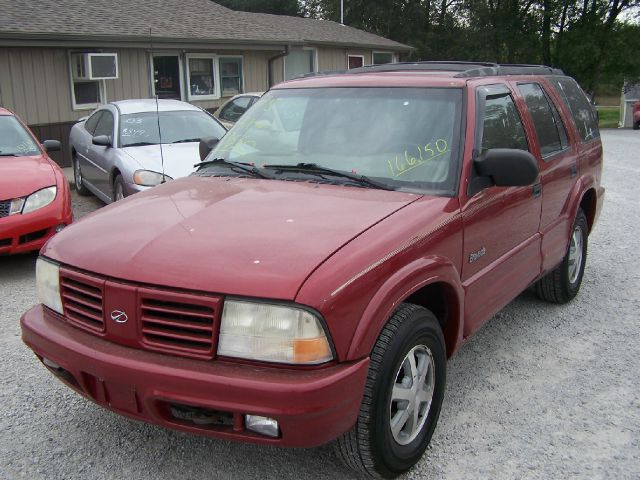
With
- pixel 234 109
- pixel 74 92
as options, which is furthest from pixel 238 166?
pixel 74 92

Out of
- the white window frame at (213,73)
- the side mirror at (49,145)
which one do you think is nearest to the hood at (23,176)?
the side mirror at (49,145)

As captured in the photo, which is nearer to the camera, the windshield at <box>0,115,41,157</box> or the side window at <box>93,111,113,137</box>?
the windshield at <box>0,115,41,157</box>

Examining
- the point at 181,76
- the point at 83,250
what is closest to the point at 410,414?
the point at 83,250

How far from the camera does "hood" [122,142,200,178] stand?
7473mm

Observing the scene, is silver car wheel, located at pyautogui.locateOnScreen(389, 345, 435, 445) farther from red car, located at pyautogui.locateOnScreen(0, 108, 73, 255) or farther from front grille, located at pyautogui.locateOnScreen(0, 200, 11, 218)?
front grille, located at pyautogui.locateOnScreen(0, 200, 11, 218)

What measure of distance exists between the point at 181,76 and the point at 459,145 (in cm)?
1465

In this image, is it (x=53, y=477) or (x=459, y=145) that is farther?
(x=459, y=145)

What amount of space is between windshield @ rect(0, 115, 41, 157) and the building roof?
5.94 m

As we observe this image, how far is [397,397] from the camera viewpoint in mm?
2779

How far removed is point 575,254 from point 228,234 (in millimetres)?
3463

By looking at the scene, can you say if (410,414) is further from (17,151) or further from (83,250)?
(17,151)

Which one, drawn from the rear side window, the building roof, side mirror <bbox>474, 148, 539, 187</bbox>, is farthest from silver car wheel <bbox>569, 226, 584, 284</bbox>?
the building roof

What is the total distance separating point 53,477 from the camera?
2.91 metres

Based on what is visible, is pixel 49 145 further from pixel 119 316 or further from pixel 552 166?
pixel 552 166
